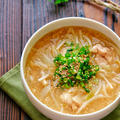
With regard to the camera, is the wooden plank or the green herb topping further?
the wooden plank

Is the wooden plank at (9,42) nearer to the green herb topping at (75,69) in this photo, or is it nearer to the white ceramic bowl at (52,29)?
the white ceramic bowl at (52,29)

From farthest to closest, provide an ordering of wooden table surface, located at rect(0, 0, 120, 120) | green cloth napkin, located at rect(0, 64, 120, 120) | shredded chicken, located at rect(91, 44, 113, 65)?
wooden table surface, located at rect(0, 0, 120, 120), green cloth napkin, located at rect(0, 64, 120, 120), shredded chicken, located at rect(91, 44, 113, 65)

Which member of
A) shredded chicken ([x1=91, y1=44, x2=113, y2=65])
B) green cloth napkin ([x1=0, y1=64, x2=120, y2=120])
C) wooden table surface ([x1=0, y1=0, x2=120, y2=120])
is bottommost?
green cloth napkin ([x1=0, y1=64, x2=120, y2=120])

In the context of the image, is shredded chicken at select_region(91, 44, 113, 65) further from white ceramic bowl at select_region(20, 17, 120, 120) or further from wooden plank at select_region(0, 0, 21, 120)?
wooden plank at select_region(0, 0, 21, 120)

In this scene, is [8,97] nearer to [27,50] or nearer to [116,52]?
[27,50]

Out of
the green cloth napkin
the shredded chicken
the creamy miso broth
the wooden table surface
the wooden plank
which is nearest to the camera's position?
the creamy miso broth

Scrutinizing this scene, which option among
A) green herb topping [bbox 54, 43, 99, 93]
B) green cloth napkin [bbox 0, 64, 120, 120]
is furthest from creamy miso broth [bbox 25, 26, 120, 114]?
green cloth napkin [bbox 0, 64, 120, 120]

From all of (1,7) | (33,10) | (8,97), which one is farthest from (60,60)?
(1,7)
